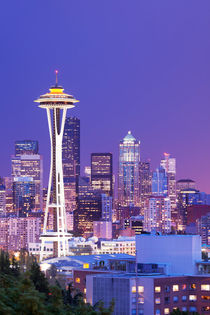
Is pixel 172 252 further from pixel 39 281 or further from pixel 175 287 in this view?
pixel 39 281

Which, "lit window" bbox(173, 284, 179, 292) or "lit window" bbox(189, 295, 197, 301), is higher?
"lit window" bbox(173, 284, 179, 292)

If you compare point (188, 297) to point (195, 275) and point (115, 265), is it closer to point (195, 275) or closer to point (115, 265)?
point (195, 275)

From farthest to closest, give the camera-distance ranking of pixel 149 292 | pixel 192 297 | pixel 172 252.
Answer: pixel 172 252 < pixel 192 297 < pixel 149 292

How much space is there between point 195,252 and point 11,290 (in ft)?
209

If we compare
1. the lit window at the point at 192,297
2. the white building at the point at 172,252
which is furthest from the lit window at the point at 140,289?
the white building at the point at 172,252

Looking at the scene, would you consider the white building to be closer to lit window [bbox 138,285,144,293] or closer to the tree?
lit window [bbox 138,285,144,293]

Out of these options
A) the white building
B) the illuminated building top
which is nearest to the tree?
the white building

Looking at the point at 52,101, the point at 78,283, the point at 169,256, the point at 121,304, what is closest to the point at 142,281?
the point at 121,304

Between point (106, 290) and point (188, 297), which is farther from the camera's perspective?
point (188, 297)

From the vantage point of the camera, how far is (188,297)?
9038 centimetres

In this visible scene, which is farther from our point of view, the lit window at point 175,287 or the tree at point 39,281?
the lit window at point 175,287

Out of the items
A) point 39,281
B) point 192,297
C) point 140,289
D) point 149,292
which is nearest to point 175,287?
point 192,297

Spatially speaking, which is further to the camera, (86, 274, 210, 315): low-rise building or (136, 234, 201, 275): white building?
(136, 234, 201, 275): white building

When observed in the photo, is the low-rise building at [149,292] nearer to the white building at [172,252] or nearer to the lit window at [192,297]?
the lit window at [192,297]
